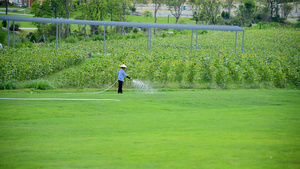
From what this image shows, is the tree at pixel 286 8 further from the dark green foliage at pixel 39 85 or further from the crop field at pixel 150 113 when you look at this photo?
the dark green foliage at pixel 39 85

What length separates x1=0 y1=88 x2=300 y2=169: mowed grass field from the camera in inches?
291

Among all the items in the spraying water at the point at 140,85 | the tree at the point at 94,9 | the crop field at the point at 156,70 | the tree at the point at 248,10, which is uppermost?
the tree at the point at 248,10

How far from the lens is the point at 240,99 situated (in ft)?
51.3

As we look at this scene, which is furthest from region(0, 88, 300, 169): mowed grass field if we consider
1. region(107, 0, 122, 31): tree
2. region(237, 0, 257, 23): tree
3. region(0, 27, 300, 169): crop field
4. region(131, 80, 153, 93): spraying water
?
region(237, 0, 257, 23): tree

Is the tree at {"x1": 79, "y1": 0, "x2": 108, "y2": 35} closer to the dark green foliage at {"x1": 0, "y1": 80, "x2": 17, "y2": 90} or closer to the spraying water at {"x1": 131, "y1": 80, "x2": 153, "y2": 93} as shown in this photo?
the spraying water at {"x1": 131, "y1": 80, "x2": 153, "y2": 93}

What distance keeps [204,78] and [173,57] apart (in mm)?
2436

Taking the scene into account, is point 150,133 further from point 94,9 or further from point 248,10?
point 248,10

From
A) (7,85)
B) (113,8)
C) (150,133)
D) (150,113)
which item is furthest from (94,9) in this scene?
(150,133)

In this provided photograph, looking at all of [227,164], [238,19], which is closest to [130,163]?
[227,164]

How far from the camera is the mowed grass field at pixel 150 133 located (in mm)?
7395

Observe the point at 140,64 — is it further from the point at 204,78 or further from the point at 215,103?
the point at 215,103

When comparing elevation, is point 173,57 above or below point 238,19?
below

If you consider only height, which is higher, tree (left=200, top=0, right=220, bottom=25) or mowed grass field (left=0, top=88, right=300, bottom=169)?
tree (left=200, top=0, right=220, bottom=25)

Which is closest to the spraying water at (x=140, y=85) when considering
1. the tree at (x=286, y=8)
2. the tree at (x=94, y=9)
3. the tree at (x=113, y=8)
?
the tree at (x=94, y=9)
